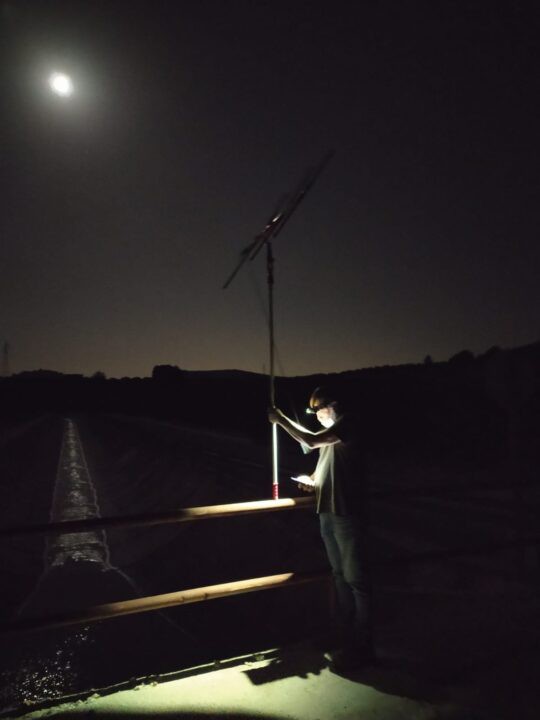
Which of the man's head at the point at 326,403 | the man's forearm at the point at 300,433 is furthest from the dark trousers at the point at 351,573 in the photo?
the man's head at the point at 326,403

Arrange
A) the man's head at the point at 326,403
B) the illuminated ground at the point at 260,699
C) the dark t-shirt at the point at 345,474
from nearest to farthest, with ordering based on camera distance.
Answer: the illuminated ground at the point at 260,699, the dark t-shirt at the point at 345,474, the man's head at the point at 326,403

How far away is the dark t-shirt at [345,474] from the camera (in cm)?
367

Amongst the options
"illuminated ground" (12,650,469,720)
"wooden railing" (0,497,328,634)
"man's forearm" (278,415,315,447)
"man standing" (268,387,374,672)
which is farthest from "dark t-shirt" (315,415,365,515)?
"illuminated ground" (12,650,469,720)

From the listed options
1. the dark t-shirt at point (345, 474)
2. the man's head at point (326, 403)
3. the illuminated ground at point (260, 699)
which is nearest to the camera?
the illuminated ground at point (260, 699)

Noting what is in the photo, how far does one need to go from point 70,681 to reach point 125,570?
7290 millimetres

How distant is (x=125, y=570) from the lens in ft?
50.0

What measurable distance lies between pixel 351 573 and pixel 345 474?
72cm

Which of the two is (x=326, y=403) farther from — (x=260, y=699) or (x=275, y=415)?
(x=260, y=699)

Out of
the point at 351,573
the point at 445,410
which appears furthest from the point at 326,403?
the point at 445,410

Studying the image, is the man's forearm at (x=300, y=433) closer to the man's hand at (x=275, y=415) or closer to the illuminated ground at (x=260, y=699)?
the man's hand at (x=275, y=415)

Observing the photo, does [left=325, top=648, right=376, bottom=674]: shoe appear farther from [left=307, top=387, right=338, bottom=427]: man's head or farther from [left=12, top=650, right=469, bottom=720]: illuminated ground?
[left=307, top=387, right=338, bottom=427]: man's head

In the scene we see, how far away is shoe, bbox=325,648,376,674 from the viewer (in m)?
3.72

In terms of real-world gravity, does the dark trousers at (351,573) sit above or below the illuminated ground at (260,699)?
above

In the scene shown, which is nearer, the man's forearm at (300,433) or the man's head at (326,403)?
the man's forearm at (300,433)
